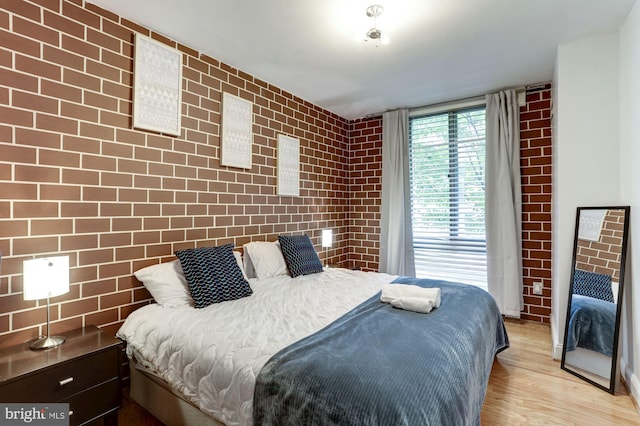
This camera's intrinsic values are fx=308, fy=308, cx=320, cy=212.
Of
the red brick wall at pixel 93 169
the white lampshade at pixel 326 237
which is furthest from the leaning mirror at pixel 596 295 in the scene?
the red brick wall at pixel 93 169

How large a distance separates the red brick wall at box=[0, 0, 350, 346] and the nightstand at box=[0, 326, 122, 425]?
322 millimetres

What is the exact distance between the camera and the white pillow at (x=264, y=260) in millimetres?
2893

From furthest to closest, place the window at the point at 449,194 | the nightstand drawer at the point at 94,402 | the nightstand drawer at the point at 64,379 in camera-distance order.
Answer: the window at the point at 449,194 < the nightstand drawer at the point at 94,402 < the nightstand drawer at the point at 64,379

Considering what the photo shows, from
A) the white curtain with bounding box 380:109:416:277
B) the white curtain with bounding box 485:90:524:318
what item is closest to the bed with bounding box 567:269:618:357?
the white curtain with bounding box 485:90:524:318

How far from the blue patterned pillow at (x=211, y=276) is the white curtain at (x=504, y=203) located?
2789mm

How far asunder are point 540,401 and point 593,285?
1004 mm

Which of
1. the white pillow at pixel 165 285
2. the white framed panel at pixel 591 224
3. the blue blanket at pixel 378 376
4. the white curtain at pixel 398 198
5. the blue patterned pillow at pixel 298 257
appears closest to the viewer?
the blue blanket at pixel 378 376

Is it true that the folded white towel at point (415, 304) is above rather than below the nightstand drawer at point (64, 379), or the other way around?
above

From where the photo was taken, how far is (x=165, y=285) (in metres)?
2.16

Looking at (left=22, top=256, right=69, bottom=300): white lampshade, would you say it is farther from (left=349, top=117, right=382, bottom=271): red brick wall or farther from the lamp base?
(left=349, top=117, right=382, bottom=271): red brick wall

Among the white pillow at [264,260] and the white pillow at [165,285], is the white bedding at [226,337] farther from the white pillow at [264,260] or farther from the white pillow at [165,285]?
the white pillow at [264,260]

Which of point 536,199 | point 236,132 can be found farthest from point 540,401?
point 236,132

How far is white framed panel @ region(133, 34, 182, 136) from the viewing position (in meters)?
2.25

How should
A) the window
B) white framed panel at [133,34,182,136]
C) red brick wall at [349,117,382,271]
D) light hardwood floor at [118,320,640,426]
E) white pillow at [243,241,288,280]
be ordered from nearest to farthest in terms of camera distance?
light hardwood floor at [118,320,640,426] < white framed panel at [133,34,182,136] < white pillow at [243,241,288,280] < the window < red brick wall at [349,117,382,271]
